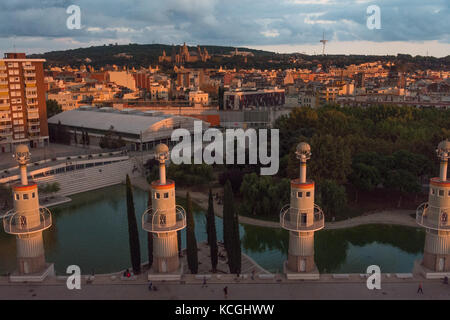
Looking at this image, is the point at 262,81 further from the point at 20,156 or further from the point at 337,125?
the point at 20,156

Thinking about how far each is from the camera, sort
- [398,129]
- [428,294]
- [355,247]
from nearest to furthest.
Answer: [428,294]
[355,247]
[398,129]

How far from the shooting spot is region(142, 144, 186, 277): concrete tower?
571 inches

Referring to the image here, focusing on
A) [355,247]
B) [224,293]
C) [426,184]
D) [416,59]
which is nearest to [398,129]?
[426,184]

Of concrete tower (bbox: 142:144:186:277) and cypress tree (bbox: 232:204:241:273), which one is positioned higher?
concrete tower (bbox: 142:144:186:277)

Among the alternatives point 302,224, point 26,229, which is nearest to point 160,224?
point 26,229

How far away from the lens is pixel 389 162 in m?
29.2

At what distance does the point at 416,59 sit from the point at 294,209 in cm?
18341

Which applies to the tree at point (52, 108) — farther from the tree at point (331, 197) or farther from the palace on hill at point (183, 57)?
the palace on hill at point (183, 57)

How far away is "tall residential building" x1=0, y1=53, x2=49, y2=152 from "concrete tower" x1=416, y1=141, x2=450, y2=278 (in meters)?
40.0

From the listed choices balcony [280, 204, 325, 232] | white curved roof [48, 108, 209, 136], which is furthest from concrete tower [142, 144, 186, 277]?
white curved roof [48, 108, 209, 136]

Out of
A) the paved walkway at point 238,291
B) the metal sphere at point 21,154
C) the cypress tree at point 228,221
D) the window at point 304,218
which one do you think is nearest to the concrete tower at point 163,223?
the paved walkway at point 238,291

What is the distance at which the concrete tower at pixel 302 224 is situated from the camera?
1439 centimetres

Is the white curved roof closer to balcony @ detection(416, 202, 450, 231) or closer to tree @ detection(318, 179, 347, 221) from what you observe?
tree @ detection(318, 179, 347, 221)

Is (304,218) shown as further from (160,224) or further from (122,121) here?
(122,121)
